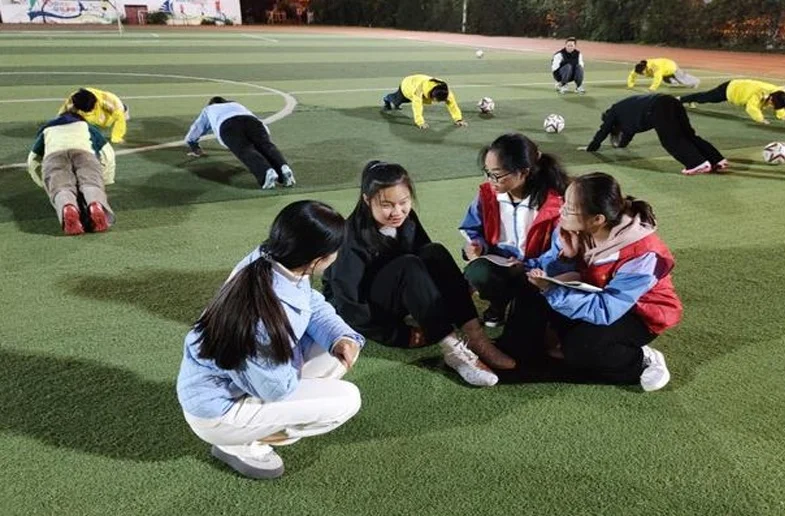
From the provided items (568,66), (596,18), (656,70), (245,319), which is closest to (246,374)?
(245,319)

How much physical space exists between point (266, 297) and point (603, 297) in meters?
1.46

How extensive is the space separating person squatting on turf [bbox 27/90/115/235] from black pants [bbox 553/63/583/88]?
31.1 ft

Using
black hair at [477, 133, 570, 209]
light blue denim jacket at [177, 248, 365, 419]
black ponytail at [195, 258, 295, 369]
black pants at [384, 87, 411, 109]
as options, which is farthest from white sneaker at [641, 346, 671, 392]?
black pants at [384, 87, 411, 109]

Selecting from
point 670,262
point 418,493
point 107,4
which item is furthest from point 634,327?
point 107,4

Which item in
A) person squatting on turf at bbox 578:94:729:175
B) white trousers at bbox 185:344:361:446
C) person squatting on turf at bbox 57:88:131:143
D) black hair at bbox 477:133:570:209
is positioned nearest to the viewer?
white trousers at bbox 185:344:361:446

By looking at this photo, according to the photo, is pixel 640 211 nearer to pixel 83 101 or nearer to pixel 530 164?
pixel 530 164

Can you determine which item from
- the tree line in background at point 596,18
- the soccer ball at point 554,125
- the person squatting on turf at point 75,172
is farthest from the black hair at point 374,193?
the tree line in background at point 596,18

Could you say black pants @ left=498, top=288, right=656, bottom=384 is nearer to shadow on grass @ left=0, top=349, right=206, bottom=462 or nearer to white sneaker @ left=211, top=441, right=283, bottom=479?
white sneaker @ left=211, top=441, right=283, bottom=479

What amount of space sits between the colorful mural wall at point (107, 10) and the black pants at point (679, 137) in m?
29.0

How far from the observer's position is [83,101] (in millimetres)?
6180

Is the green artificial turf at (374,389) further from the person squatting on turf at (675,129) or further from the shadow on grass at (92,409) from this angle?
the person squatting on turf at (675,129)

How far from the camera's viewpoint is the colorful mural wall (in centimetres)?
2922

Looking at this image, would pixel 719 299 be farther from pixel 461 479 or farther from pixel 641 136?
pixel 641 136

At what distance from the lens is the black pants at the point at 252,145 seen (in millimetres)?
5871
